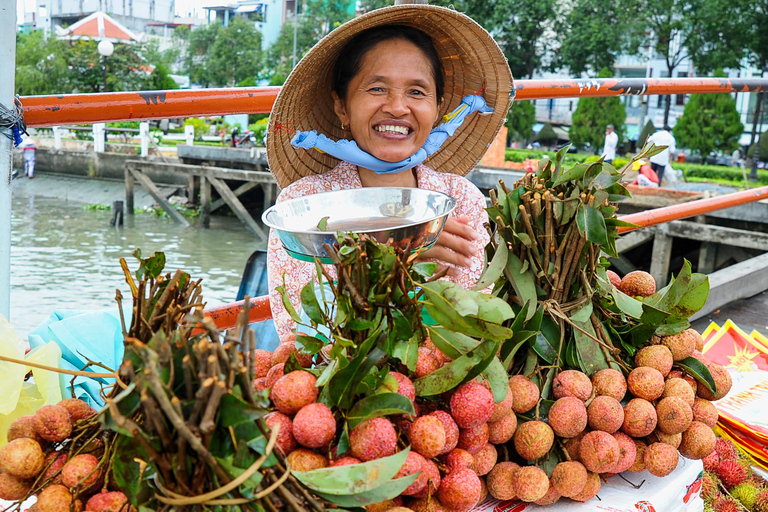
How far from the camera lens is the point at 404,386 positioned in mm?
871

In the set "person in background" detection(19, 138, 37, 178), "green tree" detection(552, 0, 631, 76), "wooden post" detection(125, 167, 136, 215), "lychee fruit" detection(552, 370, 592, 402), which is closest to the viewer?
"lychee fruit" detection(552, 370, 592, 402)

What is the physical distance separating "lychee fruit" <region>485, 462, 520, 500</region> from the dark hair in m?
0.87

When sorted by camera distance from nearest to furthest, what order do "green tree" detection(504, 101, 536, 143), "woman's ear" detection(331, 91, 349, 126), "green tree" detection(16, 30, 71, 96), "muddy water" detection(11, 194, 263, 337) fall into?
"woman's ear" detection(331, 91, 349, 126), "muddy water" detection(11, 194, 263, 337), "green tree" detection(504, 101, 536, 143), "green tree" detection(16, 30, 71, 96)

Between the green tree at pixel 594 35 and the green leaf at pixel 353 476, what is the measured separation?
2531 centimetres

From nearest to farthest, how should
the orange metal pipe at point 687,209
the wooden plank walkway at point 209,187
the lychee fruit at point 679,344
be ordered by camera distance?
the lychee fruit at point 679,344, the orange metal pipe at point 687,209, the wooden plank walkway at point 209,187

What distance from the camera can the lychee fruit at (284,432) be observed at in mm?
815

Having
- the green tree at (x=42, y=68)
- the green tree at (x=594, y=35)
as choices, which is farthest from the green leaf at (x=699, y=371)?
the green tree at (x=42, y=68)

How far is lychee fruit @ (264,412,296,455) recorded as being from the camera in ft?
2.68

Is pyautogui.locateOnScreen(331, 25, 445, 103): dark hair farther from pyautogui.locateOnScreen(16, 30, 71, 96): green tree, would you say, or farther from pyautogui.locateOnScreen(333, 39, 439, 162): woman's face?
pyautogui.locateOnScreen(16, 30, 71, 96): green tree

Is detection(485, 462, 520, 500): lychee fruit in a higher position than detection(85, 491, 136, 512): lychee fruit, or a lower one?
lower

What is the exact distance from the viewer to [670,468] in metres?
1.08

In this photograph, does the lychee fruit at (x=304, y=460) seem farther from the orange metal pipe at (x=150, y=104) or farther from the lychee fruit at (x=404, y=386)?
the orange metal pipe at (x=150, y=104)

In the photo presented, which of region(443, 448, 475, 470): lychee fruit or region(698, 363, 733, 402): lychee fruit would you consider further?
region(698, 363, 733, 402): lychee fruit

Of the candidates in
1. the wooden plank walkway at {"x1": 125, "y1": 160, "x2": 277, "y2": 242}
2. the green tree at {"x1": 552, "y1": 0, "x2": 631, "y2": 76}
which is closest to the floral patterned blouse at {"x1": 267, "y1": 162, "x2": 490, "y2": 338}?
the wooden plank walkway at {"x1": 125, "y1": 160, "x2": 277, "y2": 242}
